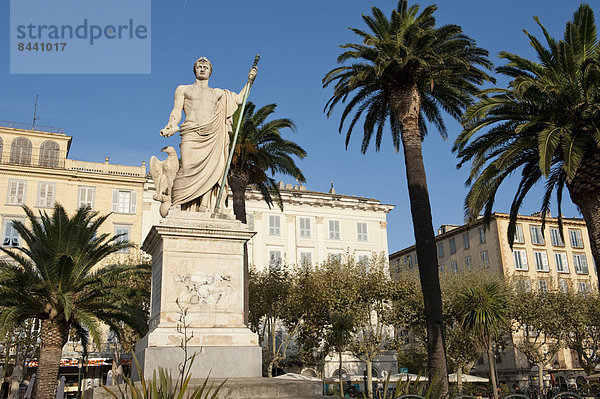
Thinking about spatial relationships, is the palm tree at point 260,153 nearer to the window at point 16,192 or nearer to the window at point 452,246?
the window at point 16,192

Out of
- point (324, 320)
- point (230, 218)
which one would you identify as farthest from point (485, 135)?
point (324, 320)

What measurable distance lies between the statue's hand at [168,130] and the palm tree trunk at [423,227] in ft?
30.2

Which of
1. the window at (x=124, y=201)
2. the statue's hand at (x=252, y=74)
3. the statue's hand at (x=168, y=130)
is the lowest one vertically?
the statue's hand at (x=168, y=130)

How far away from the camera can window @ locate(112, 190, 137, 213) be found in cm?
4312

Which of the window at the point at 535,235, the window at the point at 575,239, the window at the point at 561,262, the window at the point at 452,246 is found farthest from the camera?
the window at the point at 452,246

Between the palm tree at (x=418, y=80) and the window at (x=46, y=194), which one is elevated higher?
the window at (x=46, y=194)

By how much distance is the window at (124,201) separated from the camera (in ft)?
141

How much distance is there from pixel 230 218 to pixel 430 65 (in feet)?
37.2

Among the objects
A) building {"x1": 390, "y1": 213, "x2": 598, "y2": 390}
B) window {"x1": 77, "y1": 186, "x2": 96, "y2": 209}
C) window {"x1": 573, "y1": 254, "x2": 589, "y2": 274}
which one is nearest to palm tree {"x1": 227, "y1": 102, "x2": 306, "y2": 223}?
window {"x1": 77, "y1": 186, "x2": 96, "y2": 209}

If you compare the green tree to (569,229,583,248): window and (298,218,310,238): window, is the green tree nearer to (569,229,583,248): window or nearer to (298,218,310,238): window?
(298,218,310,238): window

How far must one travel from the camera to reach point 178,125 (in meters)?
10.8

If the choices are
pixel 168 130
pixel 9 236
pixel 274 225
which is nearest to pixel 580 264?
pixel 274 225

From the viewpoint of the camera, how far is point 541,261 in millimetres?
57125

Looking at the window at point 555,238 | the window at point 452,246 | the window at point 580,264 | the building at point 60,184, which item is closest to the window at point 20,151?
the building at point 60,184
